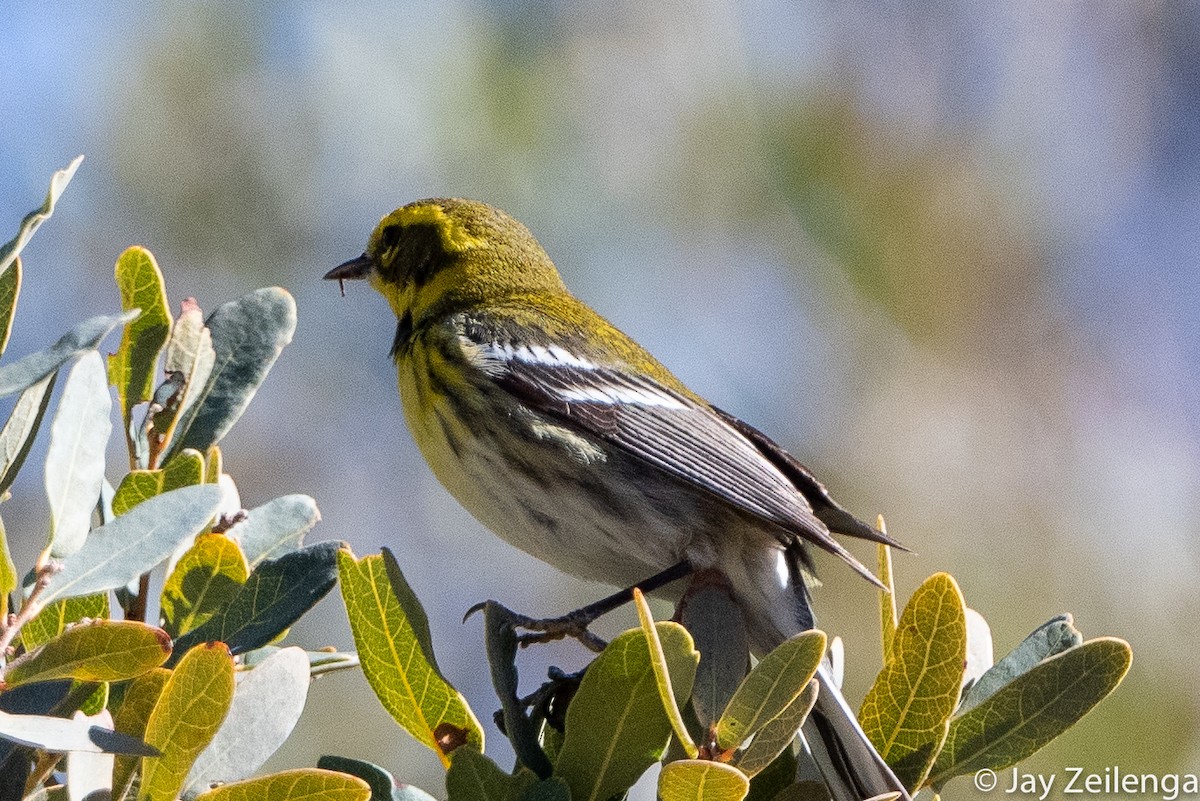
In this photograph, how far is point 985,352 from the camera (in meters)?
5.79

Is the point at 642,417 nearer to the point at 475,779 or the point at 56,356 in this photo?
the point at 475,779

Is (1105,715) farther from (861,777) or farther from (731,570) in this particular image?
(861,777)

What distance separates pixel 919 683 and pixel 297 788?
773 mm

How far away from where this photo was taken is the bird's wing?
2.75 metres

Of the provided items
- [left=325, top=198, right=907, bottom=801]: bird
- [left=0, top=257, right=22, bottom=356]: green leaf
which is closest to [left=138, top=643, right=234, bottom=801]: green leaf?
[left=0, top=257, right=22, bottom=356]: green leaf

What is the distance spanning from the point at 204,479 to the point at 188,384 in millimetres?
152

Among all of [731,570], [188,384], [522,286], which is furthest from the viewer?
[522,286]

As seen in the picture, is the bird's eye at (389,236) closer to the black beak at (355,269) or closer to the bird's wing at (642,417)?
the black beak at (355,269)

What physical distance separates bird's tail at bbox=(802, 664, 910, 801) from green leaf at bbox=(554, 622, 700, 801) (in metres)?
0.31

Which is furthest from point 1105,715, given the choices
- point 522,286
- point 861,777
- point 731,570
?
point 861,777

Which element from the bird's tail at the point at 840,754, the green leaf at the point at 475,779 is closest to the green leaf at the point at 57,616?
the green leaf at the point at 475,779

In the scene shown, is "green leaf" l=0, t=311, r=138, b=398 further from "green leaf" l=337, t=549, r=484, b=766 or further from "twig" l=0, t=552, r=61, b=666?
"green leaf" l=337, t=549, r=484, b=766

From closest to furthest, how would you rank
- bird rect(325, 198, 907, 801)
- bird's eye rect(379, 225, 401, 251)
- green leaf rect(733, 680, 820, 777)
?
green leaf rect(733, 680, 820, 777) < bird rect(325, 198, 907, 801) < bird's eye rect(379, 225, 401, 251)

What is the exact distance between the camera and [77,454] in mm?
1493
